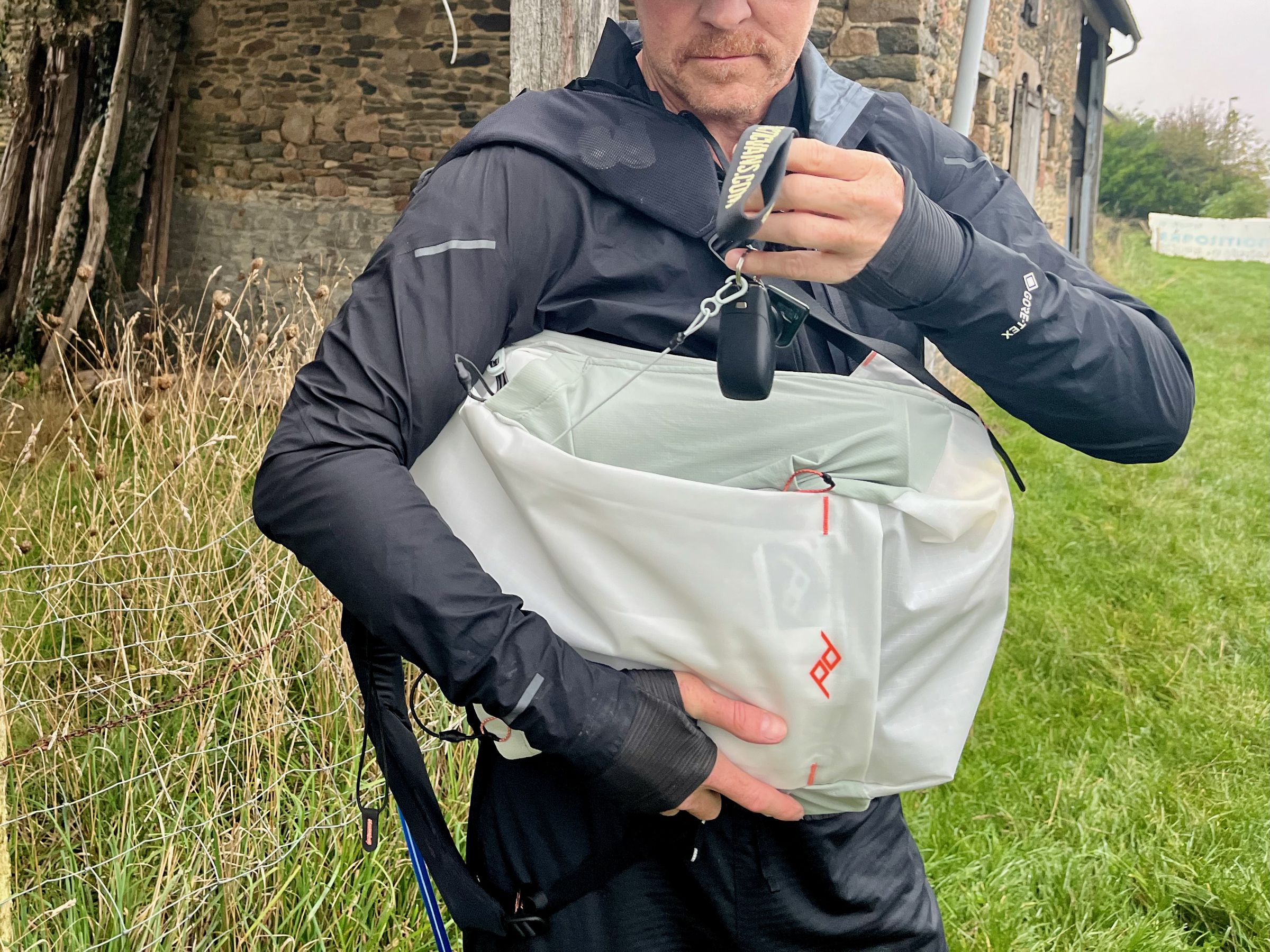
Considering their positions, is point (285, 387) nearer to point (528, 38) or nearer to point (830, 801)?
point (528, 38)

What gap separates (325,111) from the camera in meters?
8.03

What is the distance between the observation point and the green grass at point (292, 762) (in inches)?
89.3

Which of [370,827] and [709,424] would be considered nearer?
[709,424]

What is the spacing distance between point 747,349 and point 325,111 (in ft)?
25.6

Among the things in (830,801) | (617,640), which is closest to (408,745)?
(617,640)

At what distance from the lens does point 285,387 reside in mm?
3209

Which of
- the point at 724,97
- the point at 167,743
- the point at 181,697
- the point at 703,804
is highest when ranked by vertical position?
the point at 724,97

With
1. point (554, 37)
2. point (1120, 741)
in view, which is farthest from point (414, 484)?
point (1120, 741)

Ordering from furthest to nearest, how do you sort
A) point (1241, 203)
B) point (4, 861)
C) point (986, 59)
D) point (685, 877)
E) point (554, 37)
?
point (1241, 203) → point (986, 59) → point (554, 37) → point (4, 861) → point (685, 877)

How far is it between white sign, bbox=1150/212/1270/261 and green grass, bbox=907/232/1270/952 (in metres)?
21.1

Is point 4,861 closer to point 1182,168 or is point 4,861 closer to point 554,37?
point 554,37

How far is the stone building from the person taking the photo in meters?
7.52

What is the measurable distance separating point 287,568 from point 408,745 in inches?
67.4

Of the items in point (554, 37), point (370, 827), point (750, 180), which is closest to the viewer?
point (750, 180)
